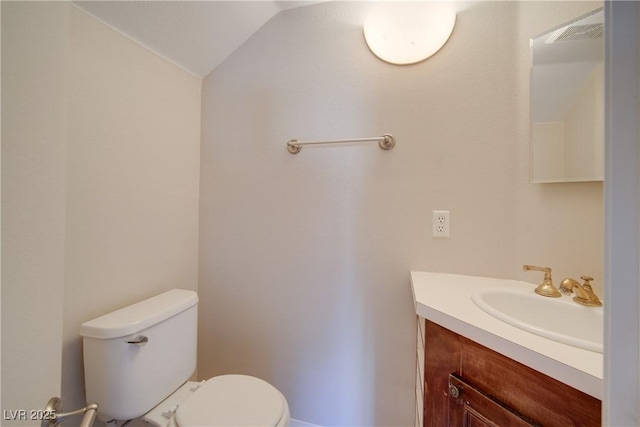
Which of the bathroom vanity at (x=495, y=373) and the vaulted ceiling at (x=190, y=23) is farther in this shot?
the vaulted ceiling at (x=190, y=23)

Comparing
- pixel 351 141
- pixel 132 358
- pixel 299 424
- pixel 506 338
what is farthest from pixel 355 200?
pixel 299 424

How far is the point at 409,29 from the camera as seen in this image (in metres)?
1.03

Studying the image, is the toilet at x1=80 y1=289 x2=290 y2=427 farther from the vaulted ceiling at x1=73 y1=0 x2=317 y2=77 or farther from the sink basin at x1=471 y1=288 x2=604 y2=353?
the vaulted ceiling at x1=73 y1=0 x2=317 y2=77

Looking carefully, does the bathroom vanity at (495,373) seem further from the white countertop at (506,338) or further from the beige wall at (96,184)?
the beige wall at (96,184)

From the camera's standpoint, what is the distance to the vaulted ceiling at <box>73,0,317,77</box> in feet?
3.11

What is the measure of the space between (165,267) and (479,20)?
6.00 ft

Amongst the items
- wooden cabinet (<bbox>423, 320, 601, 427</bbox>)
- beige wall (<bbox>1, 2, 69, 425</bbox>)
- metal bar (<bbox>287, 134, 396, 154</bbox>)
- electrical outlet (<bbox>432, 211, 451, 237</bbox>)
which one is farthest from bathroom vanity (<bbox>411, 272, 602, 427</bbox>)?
beige wall (<bbox>1, 2, 69, 425</bbox>)

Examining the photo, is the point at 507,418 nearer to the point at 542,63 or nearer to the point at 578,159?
the point at 578,159

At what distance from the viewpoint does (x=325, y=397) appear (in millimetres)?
1215

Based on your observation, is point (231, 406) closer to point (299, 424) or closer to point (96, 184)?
point (299, 424)

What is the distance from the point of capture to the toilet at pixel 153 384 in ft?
2.66

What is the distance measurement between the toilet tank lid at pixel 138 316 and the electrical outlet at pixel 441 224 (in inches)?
45.3

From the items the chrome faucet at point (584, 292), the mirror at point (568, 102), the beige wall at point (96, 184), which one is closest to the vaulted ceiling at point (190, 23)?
the beige wall at point (96, 184)

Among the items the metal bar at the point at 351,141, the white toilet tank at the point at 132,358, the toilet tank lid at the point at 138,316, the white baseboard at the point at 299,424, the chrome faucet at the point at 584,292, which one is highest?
the metal bar at the point at 351,141
